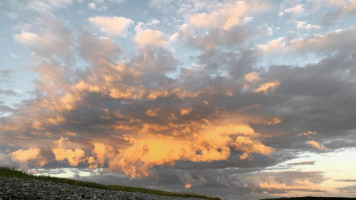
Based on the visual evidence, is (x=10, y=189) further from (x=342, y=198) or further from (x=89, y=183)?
(x=342, y=198)

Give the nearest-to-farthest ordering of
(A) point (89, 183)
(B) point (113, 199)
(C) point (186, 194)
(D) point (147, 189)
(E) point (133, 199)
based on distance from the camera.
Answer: (B) point (113, 199)
(E) point (133, 199)
(A) point (89, 183)
(D) point (147, 189)
(C) point (186, 194)

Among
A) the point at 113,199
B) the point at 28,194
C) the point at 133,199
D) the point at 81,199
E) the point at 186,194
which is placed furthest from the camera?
the point at 186,194

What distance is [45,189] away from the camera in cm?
3009

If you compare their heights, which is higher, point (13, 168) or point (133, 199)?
point (13, 168)

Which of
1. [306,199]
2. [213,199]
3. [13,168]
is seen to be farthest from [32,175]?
[306,199]

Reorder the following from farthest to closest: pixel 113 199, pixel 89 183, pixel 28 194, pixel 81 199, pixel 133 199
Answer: pixel 89 183
pixel 133 199
pixel 113 199
pixel 81 199
pixel 28 194

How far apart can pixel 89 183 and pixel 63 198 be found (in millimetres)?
23071

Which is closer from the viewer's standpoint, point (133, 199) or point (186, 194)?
point (133, 199)

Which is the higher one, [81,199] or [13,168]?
[13,168]

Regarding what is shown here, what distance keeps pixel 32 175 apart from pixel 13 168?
10.3 feet

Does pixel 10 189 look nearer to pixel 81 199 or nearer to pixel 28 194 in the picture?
pixel 28 194

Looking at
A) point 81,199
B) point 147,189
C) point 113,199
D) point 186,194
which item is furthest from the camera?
point 186,194

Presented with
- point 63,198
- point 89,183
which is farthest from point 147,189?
point 63,198

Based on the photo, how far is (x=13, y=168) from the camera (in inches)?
1732
